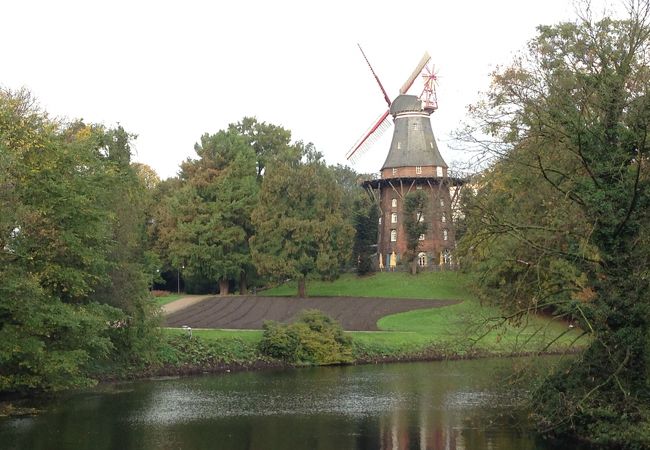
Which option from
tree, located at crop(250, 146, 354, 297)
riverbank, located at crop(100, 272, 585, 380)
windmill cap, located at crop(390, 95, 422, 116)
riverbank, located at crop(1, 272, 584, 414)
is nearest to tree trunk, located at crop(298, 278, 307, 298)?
tree, located at crop(250, 146, 354, 297)

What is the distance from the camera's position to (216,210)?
6075cm

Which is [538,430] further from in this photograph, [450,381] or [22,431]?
[22,431]

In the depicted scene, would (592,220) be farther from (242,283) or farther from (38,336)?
(242,283)

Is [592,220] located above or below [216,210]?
below

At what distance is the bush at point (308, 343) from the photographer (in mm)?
37438

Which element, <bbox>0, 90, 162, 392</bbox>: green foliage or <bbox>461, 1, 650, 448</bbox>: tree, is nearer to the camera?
<bbox>461, 1, 650, 448</bbox>: tree

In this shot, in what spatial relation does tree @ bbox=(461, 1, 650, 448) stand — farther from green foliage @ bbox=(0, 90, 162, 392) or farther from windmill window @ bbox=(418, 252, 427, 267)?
windmill window @ bbox=(418, 252, 427, 267)

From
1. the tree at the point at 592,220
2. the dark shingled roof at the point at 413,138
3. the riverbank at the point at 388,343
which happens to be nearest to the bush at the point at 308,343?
the riverbank at the point at 388,343

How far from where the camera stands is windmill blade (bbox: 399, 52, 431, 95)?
6590 cm

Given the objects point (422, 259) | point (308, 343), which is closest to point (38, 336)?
point (308, 343)

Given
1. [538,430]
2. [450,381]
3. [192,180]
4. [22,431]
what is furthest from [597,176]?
[192,180]

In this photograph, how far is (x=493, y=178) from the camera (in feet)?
77.3

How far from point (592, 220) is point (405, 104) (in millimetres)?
46174

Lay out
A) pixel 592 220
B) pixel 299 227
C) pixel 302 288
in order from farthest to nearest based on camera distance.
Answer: pixel 302 288
pixel 299 227
pixel 592 220
